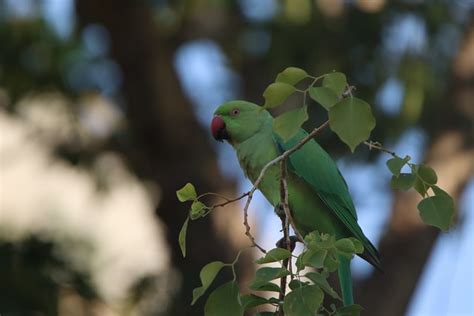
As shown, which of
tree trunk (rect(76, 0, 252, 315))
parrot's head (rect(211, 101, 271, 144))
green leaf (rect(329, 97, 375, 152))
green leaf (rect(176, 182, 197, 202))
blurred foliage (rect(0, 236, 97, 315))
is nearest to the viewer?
green leaf (rect(329, 97, 375, 152))

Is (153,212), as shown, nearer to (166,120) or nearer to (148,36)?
(166,120)

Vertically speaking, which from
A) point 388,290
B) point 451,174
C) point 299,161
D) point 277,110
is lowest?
point 299,161

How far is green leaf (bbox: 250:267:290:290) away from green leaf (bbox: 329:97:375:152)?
0.83ft

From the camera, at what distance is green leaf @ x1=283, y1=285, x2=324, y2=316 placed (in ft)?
5.95

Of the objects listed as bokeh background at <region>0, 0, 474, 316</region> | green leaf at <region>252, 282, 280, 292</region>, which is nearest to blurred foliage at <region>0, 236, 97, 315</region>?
bokeh background at <region>0, 0, 474, 316</region>

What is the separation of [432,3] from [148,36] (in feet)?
5.10

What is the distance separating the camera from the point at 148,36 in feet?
19.1

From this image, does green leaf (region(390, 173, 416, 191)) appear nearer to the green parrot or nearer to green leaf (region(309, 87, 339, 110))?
green leaf (region(309, 87, 339, 110))

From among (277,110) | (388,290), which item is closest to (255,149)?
(277,110)

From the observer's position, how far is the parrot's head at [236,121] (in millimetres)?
2959

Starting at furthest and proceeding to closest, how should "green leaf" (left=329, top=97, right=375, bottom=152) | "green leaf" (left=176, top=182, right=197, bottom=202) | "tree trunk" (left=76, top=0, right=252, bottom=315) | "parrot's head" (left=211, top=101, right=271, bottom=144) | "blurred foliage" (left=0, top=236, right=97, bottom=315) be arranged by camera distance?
"tree trunk" (left=76, top=0, right=252, bottom=315) → "blurred foliage" (left=0, top=236, right=97, bottom=315) → "parrot's head" (left=211, top=101, right=271, bottom=144) → "green leaf" (left=176, top=182, right=197, bottom=202) → "green leaf" (left=329, top=97, right=375, bottom=152)

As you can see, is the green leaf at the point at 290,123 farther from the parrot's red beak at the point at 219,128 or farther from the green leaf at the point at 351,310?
the parrot's red beak at the point at 219,128

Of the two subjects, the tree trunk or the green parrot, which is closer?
the green parrot

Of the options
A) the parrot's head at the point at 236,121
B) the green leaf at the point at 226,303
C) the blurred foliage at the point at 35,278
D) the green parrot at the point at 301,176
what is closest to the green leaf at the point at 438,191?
the green leaf at the point at 226,303
